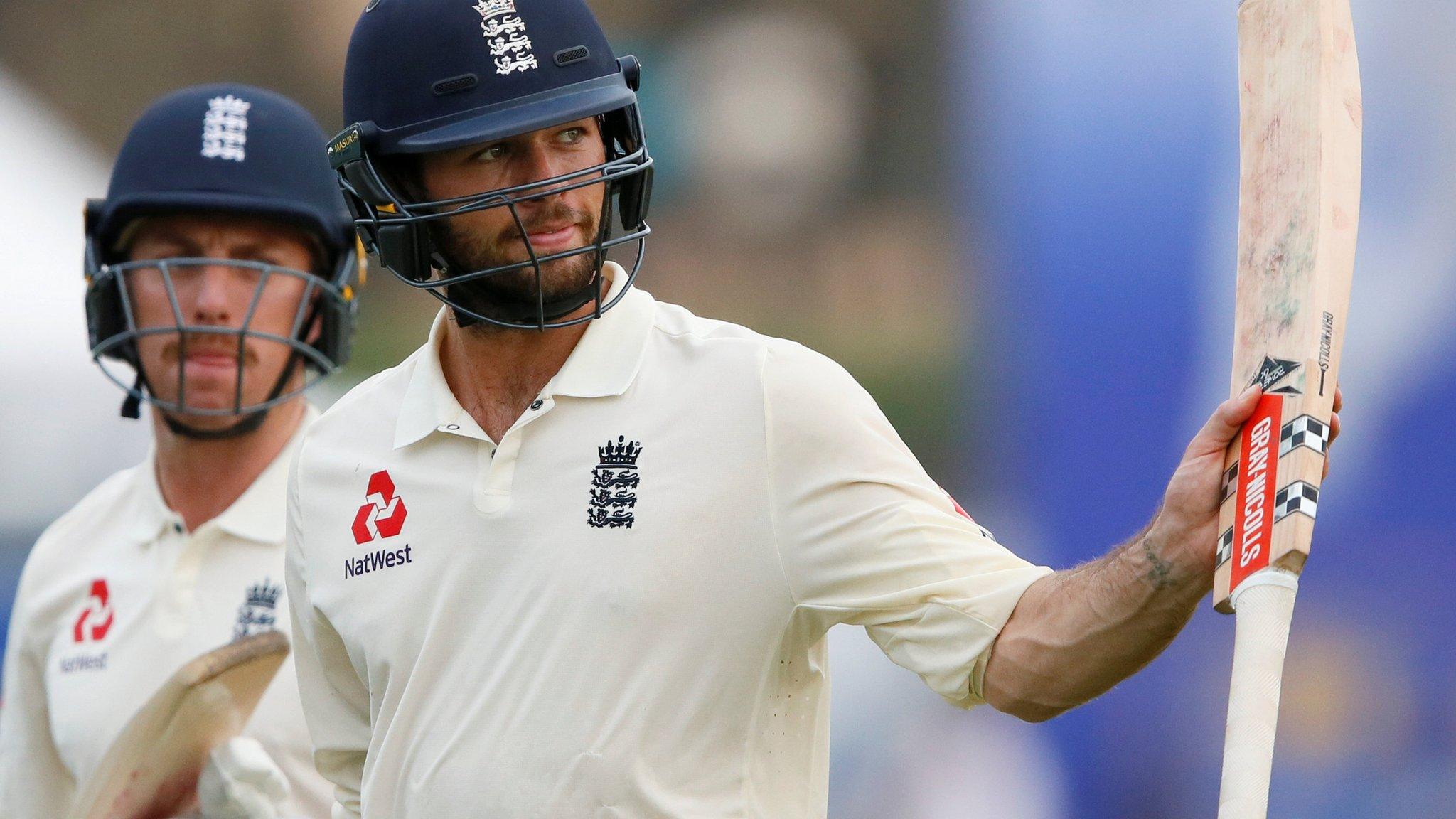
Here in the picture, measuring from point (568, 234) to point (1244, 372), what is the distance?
2.62 ft

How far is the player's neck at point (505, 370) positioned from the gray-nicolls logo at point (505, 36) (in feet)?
1.01

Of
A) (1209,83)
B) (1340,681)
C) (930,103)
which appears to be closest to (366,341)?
(930,103)

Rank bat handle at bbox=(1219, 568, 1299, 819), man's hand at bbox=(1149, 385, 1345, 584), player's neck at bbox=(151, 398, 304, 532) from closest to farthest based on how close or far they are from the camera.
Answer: bat handle at bbox=(1219, 568, 1299, 819)
man's hand at bbox=(1149, 385, 1345, 584)
player's neck at bbox=(151, 398, 304, 532)

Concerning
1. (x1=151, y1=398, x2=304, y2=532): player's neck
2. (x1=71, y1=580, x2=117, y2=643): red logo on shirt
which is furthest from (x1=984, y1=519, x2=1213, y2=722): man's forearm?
(x1=71, y1=580, x2=117, y2=643): red logo on shirt

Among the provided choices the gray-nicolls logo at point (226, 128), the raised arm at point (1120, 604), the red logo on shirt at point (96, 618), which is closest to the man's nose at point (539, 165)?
the raised arm at point (1120, 604)

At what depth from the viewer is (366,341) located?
420 centimetres

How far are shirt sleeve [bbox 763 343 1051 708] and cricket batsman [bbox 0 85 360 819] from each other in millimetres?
1230

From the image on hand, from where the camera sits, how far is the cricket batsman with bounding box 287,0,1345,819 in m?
1.65

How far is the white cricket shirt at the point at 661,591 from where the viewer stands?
1689 millimetres

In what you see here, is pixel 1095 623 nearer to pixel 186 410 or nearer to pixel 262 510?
pixel 262 510

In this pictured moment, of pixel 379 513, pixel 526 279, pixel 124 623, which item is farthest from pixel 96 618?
pixel 526 279

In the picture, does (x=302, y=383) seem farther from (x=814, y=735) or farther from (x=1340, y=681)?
(x=1340, y=681)

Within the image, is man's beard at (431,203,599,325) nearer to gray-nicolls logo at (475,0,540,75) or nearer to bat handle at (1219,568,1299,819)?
gray-nicolls logo at (475,0,540,75)

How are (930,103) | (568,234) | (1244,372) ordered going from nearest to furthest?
(1244,372), (568,234), (930,103)
